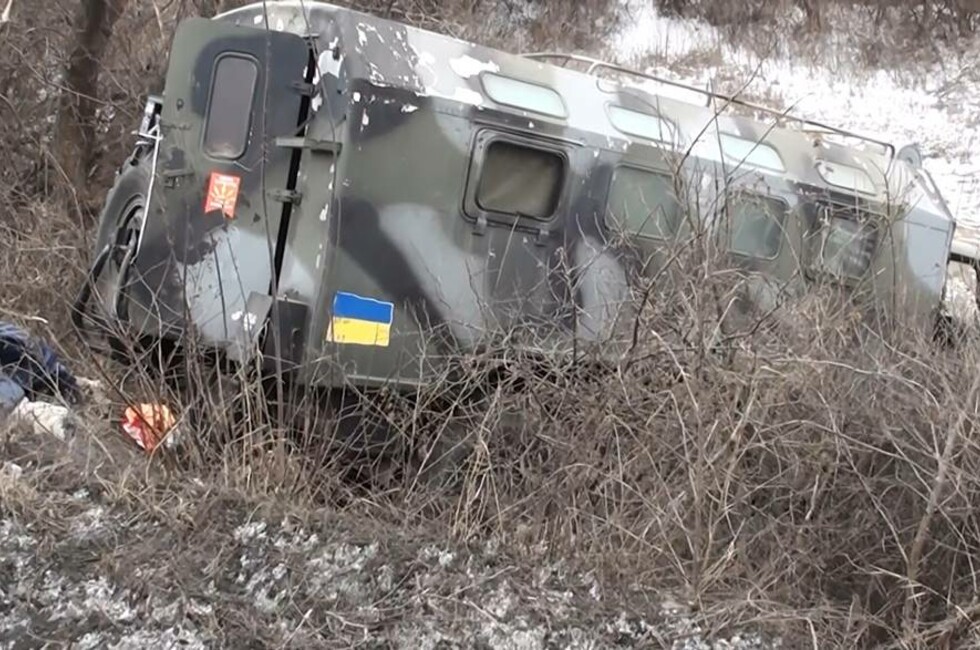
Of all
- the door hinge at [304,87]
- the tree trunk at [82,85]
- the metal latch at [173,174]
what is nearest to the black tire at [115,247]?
the metal latch at [173,174]

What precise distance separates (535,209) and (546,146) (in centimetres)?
33

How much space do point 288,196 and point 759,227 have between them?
2739 millimetres

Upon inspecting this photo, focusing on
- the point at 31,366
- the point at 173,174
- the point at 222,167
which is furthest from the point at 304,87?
the point at 31,366

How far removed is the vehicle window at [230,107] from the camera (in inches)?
203

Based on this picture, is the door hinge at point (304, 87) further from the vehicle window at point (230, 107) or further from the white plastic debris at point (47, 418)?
the white plastic debris at point (47, 418)

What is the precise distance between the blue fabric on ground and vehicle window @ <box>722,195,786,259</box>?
11.7 ft

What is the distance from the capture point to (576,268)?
5.46 meters

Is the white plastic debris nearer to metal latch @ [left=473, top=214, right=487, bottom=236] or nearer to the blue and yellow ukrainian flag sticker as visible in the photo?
the blue and yellow ukrainian flag sticker

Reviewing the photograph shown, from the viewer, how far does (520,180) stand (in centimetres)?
538

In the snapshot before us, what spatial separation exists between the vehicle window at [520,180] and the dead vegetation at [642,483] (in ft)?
3.49

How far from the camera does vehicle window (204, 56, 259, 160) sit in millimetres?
5152

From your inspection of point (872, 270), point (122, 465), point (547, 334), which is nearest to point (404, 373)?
point (547, 334)

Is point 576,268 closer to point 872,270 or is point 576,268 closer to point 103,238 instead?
point 872,270

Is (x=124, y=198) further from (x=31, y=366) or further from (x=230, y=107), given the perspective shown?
(x=31, y=366)
